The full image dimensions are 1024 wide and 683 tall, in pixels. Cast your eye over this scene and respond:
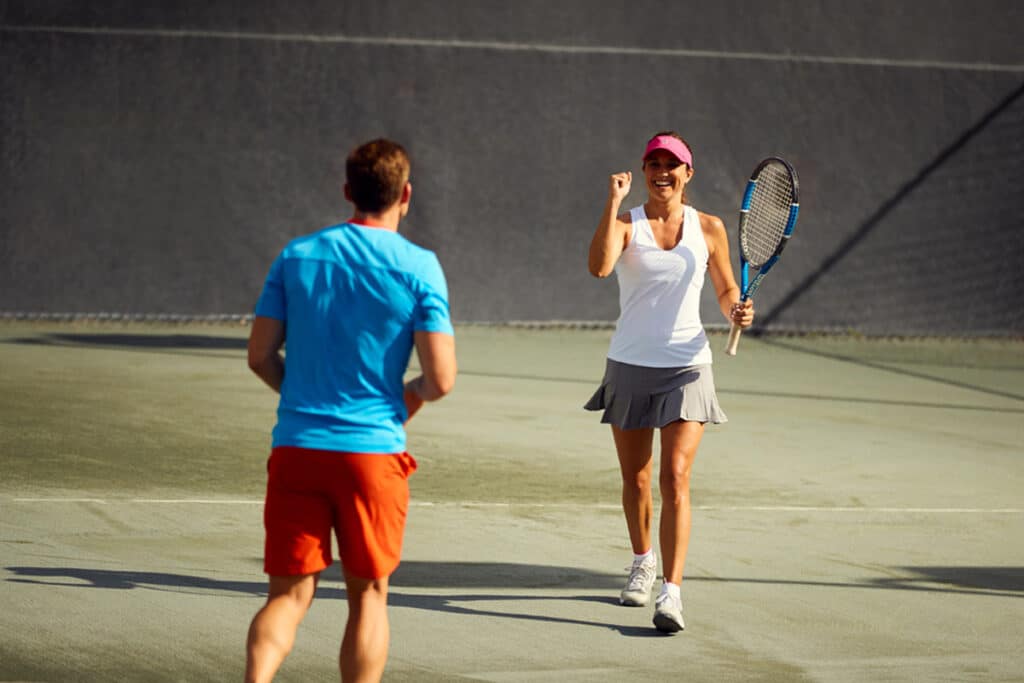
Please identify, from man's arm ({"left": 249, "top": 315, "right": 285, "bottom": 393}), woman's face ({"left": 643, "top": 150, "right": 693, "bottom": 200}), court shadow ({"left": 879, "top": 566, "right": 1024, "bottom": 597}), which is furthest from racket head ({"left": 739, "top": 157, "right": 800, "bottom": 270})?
man's arm ({"left": 249, "top": 315, "right": 285, "bottom": 393})

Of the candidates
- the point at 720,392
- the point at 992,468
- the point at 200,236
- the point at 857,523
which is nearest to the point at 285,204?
the point at 200,236

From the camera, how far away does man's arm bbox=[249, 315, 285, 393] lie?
12.9ft

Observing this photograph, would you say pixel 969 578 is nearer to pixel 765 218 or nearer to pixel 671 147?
pixel 765 218

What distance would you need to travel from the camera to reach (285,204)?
17078mm

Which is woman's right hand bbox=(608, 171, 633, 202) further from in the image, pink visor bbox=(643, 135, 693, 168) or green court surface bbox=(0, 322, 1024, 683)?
green court surface bbox=(0, 322, 1024, 683)

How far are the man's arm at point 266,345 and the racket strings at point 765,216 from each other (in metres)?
3.21

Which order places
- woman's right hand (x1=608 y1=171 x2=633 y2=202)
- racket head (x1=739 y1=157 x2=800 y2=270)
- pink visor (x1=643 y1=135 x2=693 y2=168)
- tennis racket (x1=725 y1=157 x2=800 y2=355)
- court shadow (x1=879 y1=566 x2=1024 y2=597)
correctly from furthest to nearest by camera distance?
1. racket head (x1=739 y1=157 x2=800 y2=270)
2. tennis racket (x1=725 y1=157 x2=800 y2=355)
3. court shadow (x1=879 y1=566 x2=1024 y2=597)
4. pink visor (x1=643 y1=135 x2=693 y2=168)
5. woman's right hand (x1=608 y1=171 x2=633 y2=202)

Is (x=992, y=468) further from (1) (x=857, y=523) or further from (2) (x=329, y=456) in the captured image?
(2) (x=329, y=456)

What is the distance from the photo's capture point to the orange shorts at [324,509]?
387cm

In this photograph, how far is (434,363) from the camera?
3.88 meters

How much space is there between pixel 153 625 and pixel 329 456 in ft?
5.90

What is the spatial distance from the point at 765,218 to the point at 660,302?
68.1 inches

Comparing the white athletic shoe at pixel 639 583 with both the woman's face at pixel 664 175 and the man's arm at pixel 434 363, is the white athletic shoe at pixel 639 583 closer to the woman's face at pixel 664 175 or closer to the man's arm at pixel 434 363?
the woman's face at pixel 664 175

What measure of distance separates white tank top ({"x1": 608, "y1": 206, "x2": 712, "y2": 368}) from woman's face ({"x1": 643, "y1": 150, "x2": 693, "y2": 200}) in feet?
0.47
